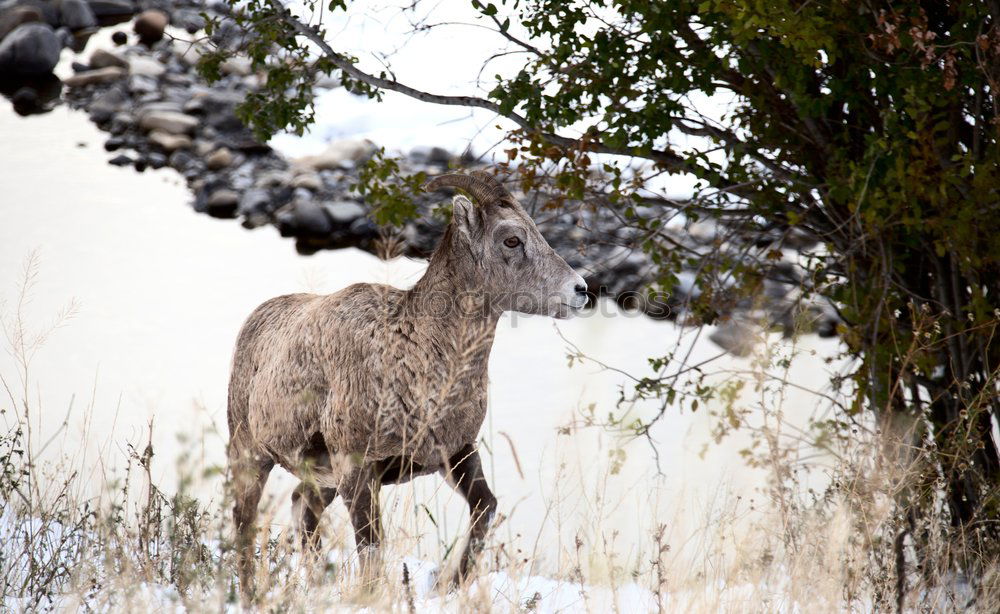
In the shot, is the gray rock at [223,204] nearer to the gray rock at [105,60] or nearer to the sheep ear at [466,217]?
the gray rock at [105,60]

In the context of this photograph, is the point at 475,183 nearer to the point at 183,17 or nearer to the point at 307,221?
the point at 307,221

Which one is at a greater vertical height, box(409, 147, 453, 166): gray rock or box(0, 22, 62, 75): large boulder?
box(0, 22, 62, 75): large boulder

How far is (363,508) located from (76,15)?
1656 centimetres

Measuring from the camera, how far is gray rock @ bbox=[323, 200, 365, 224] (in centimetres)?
1388

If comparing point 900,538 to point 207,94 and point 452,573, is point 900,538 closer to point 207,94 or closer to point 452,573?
point 452,573

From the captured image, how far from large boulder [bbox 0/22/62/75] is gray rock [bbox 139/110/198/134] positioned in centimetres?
237

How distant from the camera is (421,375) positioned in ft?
17.0

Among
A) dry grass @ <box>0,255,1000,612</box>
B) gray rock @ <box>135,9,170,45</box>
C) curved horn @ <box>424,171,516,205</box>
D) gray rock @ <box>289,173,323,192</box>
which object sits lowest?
dry grass @ <box>0,255,1000,612</box>

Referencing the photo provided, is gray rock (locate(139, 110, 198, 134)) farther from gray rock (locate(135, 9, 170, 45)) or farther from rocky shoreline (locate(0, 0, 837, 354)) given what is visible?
gray rock (locate(135, 9, 170, 45))

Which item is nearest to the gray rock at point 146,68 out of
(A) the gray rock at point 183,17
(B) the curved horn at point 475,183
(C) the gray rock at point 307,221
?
(A) the gray rock at point 183,17

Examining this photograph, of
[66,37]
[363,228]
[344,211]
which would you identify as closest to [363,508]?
[363,228]

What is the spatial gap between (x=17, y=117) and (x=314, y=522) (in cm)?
1278

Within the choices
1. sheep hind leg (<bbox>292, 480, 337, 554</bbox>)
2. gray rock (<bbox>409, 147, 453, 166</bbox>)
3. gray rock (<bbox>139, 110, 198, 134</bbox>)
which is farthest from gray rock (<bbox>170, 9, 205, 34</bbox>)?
sheep hind leg (<bbox>292, 480, 337, 554</bbox>)

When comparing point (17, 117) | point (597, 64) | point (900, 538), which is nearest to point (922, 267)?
point (597, 64)
